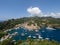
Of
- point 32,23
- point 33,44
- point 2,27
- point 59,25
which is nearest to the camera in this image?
point 33,44

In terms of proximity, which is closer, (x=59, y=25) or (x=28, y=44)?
(x=28, y=44)

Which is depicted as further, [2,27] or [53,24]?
[53,24]

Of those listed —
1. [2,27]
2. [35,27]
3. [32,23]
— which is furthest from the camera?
[32,23]

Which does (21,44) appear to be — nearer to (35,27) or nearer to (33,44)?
(33,44)

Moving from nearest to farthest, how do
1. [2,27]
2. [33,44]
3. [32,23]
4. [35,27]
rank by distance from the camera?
[33,44] → [2,27] → [35,27] → [32,23]

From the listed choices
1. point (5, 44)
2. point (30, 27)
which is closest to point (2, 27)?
point (30, 27)

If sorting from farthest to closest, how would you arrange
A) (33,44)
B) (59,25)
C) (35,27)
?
(59,25), (35,27), (33,44)

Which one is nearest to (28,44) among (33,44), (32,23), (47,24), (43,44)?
(33,44)

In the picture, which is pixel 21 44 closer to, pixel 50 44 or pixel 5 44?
pixel 5 44

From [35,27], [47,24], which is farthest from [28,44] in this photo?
[47,24]
